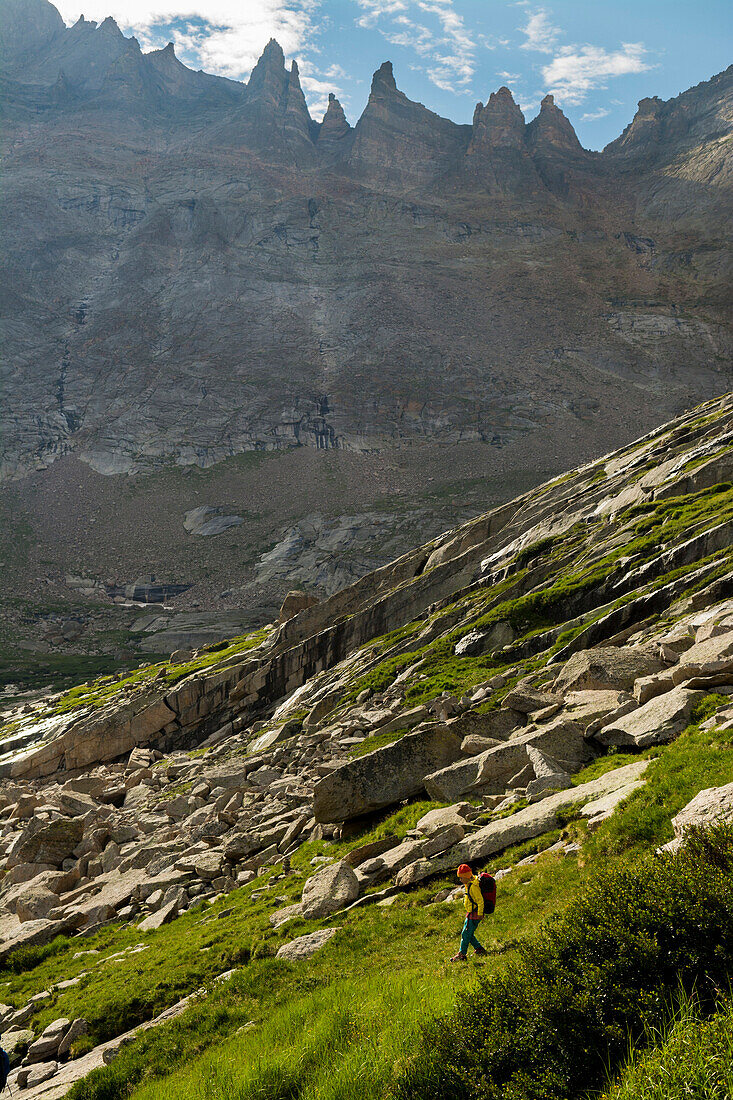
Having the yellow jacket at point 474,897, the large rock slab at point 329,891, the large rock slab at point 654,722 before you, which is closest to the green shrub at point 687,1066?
the yellow jacket at point 474,897

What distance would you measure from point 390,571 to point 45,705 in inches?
1953

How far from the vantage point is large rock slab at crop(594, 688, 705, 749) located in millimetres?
13094

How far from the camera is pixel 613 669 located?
17.8 m

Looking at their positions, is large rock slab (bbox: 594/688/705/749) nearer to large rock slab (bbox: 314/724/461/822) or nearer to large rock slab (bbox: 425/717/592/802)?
large rock slab (bbox: 425/717/592/802)

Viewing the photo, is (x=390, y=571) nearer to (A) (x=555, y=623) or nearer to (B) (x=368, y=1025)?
(A) (x=555, y=623)

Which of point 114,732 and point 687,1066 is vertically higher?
point 687,1066

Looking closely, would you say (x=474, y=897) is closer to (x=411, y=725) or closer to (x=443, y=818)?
(x=443, y=818)

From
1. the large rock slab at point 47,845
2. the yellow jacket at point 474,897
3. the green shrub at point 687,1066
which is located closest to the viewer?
the green shrub at point 687,1066

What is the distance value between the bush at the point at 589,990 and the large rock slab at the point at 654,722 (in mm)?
6742

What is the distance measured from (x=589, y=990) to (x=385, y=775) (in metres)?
12.3

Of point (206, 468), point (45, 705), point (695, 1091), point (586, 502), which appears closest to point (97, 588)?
point (206, 468)

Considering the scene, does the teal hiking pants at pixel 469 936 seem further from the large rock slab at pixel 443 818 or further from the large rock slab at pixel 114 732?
the large rock slab at pixel 114 732

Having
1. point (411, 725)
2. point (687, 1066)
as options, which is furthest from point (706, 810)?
point (411, 725)

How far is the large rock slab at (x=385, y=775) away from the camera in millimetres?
17672
